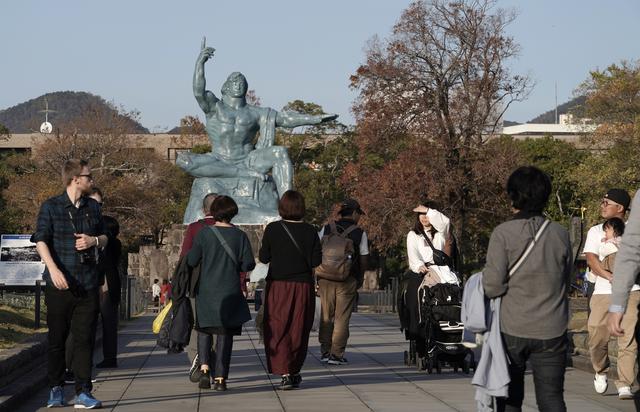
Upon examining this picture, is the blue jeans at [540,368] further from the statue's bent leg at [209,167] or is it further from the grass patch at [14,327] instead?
the statue's bent leg at [209,167]

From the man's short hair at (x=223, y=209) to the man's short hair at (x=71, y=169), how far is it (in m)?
1.72

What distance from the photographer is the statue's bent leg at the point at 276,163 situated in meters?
35.6

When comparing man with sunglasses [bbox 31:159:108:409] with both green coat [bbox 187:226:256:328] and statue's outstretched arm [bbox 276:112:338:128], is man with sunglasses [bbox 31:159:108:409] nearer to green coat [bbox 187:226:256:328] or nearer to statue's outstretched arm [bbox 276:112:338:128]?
green coat [bbox 187:226:256:328]

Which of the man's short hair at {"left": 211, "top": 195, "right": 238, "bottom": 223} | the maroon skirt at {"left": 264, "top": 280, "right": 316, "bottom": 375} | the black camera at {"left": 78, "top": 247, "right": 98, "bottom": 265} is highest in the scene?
the man's short hair at {"left": 211, "top": 195, "right": 238, "bottom": 223}

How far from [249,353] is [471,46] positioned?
87.7 feet

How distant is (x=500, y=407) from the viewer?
728 centimetres

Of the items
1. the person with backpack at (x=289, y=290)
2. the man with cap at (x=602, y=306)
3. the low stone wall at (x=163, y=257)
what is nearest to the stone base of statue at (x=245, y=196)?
the low stone wall at (x=163, y=257)

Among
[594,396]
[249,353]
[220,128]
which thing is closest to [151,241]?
[220,128]

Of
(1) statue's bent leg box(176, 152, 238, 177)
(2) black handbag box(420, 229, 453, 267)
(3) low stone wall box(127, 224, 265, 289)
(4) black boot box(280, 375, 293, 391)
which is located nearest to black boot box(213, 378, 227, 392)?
(4) black boot box(280, 375, 293, 391)

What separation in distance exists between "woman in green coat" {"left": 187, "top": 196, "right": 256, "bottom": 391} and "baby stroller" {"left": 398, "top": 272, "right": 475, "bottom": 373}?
223cm

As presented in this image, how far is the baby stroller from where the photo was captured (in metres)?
13.2

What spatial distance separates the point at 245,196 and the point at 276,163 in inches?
52.4

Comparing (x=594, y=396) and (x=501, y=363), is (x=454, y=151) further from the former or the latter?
(x=501, y=363)

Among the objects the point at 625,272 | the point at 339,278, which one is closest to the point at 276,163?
the point at 339,278
